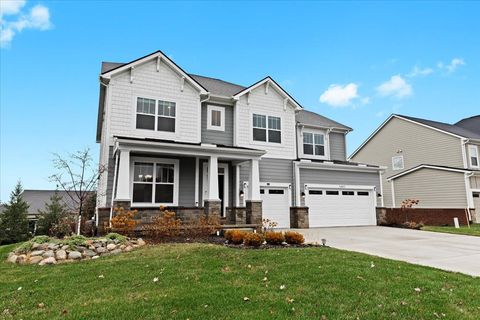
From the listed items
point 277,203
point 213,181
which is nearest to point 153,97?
point 213,181

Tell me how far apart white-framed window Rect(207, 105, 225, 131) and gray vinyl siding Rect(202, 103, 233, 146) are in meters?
Result: 0.16

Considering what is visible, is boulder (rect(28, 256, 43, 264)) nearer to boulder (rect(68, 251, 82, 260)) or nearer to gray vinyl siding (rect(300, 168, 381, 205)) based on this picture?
boulder (rect(68, 251, 82, 260))

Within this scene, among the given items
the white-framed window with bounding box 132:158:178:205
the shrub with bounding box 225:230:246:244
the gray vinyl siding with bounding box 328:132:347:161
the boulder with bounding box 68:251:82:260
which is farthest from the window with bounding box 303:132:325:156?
the boulder with bounding box 68:251:82:260

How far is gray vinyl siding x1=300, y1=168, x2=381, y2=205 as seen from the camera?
55.3 feet

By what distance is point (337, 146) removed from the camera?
65.3ft

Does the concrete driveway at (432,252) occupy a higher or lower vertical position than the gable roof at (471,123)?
lower

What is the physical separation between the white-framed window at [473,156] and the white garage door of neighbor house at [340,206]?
35.4ft

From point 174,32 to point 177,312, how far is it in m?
17.4

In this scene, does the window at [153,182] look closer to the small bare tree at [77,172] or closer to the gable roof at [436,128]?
the small bare tree at [77,172]

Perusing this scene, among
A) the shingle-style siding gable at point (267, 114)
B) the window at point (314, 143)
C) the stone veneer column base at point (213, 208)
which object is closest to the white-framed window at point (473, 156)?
the window at point (314, 143)

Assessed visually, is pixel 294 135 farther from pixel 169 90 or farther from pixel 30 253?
pixel 30 253

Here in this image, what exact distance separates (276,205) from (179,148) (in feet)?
21.5

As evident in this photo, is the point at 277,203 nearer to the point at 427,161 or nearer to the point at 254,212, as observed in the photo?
the point at 254,212

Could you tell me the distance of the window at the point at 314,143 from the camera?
1856 centimetres
